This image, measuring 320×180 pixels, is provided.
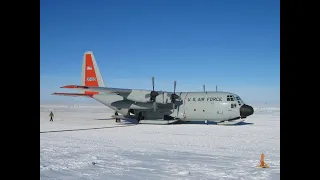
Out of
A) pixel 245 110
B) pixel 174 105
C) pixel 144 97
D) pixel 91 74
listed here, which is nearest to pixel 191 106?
pixel 174 105

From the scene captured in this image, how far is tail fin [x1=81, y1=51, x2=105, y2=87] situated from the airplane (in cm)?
170

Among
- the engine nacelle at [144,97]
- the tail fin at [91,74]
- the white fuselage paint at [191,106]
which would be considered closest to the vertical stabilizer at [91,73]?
the tail fin at [91,74]

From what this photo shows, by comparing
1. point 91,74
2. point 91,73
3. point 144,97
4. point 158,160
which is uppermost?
point 91,73

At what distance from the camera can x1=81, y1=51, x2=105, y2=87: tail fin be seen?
Result: 29.1 metres

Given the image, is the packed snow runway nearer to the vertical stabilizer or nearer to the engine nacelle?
the engine nacelle

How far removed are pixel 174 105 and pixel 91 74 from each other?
969 centimetres

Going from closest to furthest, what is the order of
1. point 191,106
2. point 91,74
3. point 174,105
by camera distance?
point 191,106 → point 174,105 → point 91,74

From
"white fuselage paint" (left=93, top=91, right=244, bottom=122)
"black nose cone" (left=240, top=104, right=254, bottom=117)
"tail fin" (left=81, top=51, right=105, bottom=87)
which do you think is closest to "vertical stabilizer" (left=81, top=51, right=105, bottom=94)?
"tail fin" (left=81, top=51, right=105, bottom=87)

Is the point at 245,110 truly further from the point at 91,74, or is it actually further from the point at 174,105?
the point at 91,74

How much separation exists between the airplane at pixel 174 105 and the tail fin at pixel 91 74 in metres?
1.70

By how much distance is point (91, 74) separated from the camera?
2908cm
